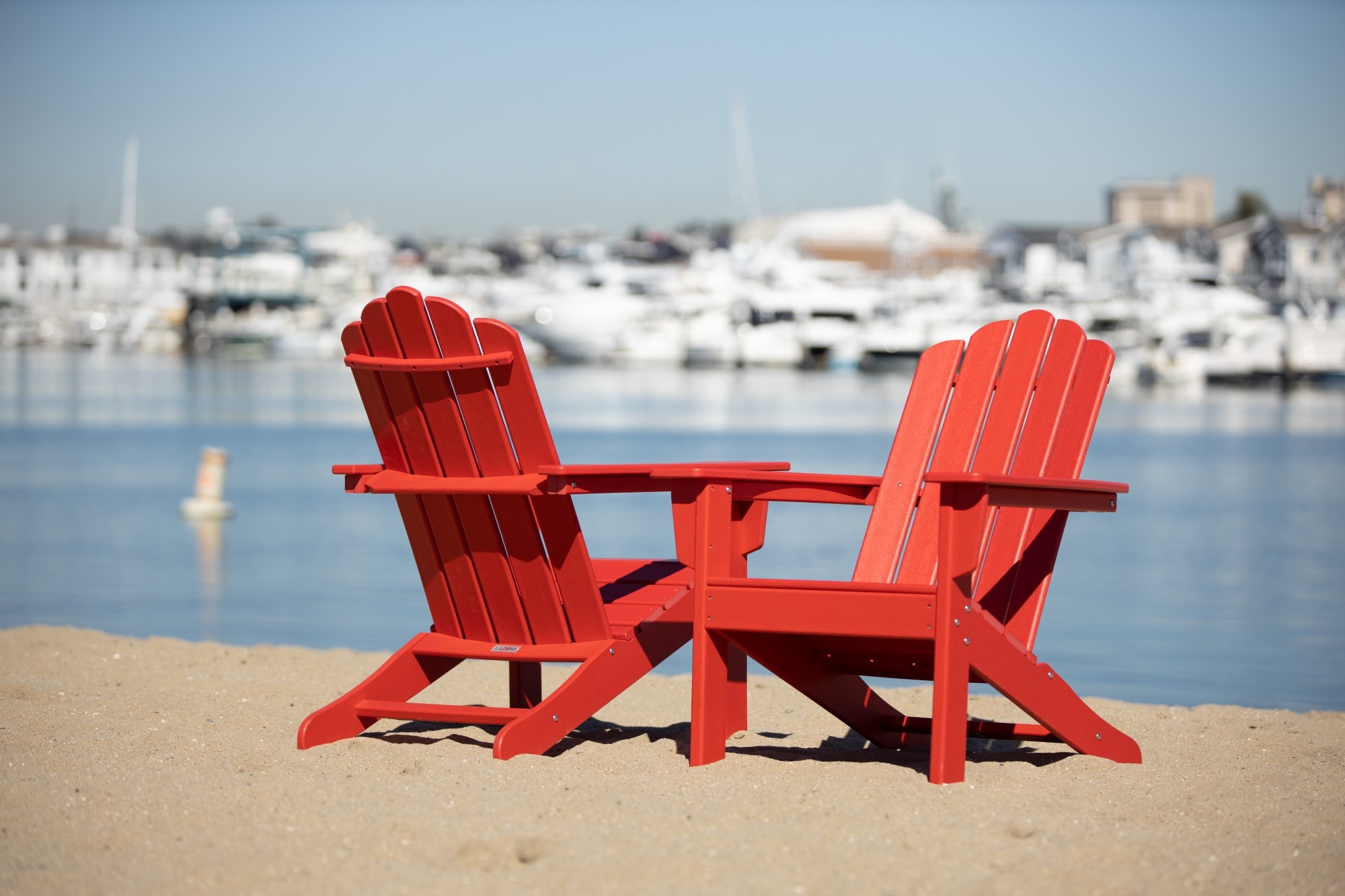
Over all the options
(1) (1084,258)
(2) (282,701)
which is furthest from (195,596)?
(1) (1084,258)

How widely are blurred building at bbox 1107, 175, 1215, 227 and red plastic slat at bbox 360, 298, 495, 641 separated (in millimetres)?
96337

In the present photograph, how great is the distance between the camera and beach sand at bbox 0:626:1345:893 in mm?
2734

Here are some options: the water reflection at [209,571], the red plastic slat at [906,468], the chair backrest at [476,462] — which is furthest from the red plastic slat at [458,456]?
the water reflection at [209,571]

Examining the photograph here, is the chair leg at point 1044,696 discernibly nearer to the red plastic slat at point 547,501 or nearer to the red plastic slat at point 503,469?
the red plastic slat at point 547,501

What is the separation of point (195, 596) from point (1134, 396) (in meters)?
40.7

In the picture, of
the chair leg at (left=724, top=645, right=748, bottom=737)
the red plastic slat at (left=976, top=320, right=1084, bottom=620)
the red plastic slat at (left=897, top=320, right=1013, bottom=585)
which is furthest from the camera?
the chair leg at (left=724, top=645, right=748, bottom=737)

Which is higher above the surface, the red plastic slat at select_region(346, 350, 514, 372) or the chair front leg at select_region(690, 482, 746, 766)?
the red plastic slat at select_region(346, 350, 514, 372)

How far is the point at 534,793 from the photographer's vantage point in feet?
10.9

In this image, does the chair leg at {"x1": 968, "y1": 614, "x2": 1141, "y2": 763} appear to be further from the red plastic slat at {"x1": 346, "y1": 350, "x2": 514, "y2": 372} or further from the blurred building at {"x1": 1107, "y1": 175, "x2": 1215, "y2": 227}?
the blurred building at {"x1": 1107, "y1": 175, "x2": 1215, "y2": 227}

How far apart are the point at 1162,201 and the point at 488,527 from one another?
9886cm

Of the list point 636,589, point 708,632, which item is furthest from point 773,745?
point 708,632

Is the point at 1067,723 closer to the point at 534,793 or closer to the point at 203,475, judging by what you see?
the point at 534,793

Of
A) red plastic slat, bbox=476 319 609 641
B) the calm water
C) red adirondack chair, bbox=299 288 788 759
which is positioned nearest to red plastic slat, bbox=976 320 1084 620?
red adirondack chair, bbox=299 288 788 759

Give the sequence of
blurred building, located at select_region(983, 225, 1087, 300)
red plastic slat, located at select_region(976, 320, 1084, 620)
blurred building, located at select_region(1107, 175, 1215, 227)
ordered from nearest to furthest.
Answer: red plastic slat, located at select_region(976, 320, 1084, 620), blurred building, located at select_region(983, 225, 1087, 300), blurred building, located at select_region(1107, 175, 1215, 227)
